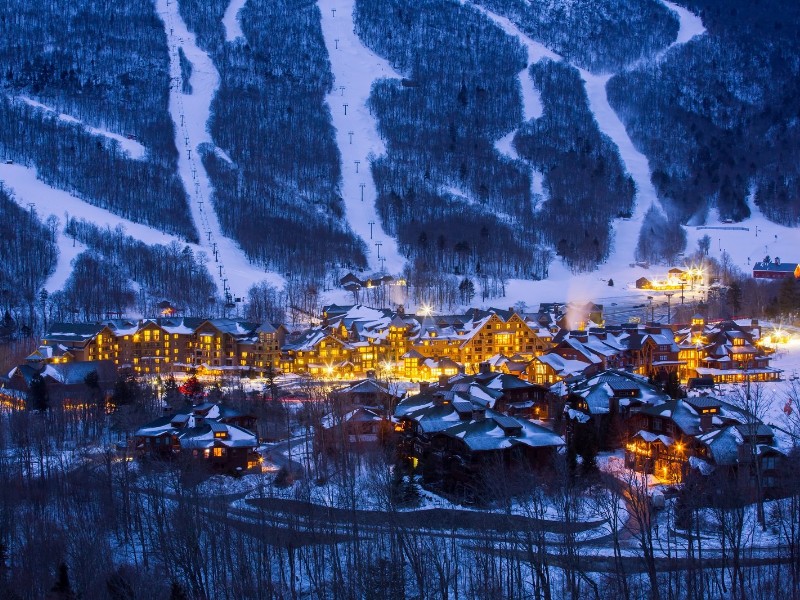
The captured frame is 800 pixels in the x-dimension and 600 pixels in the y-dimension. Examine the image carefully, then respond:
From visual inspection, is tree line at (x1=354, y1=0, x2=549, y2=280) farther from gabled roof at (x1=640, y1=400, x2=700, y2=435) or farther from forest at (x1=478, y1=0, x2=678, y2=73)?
gabled roof at (x1=640, y1=400, x2=700, y2=435)

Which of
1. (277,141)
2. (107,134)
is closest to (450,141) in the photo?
(277,141)

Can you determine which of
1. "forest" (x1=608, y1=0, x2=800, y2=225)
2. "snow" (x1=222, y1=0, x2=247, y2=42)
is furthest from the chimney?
"snow" (x1=222, y1=0, x2=247, y2=42)

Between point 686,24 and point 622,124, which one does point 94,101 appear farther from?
point 686,24

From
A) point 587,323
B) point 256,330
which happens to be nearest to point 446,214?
point 587,323

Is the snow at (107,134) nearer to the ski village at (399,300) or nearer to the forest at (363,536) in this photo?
the ski village at (399,300)

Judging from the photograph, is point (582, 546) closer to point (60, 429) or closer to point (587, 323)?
point (60, 429)

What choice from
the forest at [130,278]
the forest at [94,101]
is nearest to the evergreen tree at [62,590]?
the forest at [130,278]
